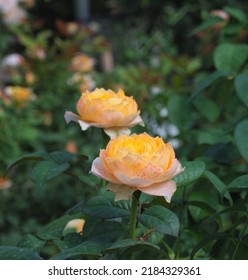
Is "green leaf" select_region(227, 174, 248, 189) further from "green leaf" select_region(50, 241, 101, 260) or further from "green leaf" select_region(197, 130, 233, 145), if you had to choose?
"green leaf" select_region(197, 130, 233, 145)

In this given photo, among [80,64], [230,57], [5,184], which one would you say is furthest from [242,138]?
[80,64]

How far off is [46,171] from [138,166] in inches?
11.5

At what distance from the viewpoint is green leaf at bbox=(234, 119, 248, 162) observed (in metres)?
1.13

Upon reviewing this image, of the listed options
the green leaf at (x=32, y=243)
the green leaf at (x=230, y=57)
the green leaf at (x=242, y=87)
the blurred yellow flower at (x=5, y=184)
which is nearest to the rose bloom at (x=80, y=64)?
the blurred yellow flower at (x=5, y=184)

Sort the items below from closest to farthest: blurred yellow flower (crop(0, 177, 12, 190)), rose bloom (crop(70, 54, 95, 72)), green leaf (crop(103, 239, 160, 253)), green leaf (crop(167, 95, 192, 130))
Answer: green leaf (crop(103, 239, 160, 253)), green leaf (crop(167, 95, 192, 130)), blurred yellow flower (crop(0, 177, 12, 190)), rose bloom (crop(70, 54, 95, 72))

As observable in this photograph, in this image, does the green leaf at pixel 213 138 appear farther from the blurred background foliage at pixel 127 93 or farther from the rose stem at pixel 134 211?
the rose stem at pixel 134 211

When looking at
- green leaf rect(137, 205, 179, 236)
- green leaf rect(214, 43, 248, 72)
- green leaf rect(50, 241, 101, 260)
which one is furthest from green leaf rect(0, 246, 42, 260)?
green leaf rect(214, 43, 248, 72)

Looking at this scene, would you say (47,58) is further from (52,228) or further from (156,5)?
(52,228)

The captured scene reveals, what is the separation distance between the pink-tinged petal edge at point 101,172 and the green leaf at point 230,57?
859mm

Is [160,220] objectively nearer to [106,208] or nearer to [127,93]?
[106,208]

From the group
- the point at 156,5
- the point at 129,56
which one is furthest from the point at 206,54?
the point at 156,5

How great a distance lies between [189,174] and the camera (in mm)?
958

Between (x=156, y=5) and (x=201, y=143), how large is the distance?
10.1 feet

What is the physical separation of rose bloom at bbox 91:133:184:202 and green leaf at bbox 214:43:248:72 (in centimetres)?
85
